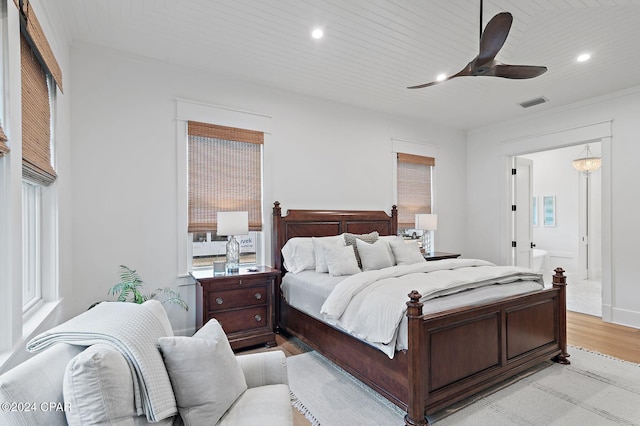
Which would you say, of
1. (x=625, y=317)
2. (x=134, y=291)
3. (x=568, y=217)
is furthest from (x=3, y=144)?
(x=568, y=217)

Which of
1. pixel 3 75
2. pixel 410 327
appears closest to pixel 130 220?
pixel 3 75

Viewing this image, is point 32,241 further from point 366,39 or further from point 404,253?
point 404,253

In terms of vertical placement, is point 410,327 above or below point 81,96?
below

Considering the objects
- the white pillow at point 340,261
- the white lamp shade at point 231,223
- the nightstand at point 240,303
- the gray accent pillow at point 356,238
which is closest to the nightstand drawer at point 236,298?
the nightstand at point 240,303

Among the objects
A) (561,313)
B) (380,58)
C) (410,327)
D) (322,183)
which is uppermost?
(380,58)

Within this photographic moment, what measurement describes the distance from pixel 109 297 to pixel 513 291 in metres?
3.71

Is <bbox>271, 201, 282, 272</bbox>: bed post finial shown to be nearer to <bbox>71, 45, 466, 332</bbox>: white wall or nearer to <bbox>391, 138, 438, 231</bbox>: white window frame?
<bbox>71, 45, 466, 332</bbox>: white wall

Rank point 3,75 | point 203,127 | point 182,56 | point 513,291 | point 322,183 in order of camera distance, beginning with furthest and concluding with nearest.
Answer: point 322,183, point 203,127, point 182,56, point 513,291, point 3,75

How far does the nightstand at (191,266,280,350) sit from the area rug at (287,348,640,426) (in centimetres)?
60

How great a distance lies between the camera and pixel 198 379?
54.6 inches

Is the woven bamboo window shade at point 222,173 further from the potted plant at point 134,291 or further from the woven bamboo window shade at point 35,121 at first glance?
the woven bamboo window shade at point 35,121

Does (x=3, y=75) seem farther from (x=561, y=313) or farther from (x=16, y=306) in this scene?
(x=561, y=313)

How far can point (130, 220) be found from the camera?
330cm

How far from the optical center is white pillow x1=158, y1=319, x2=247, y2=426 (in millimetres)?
1361
